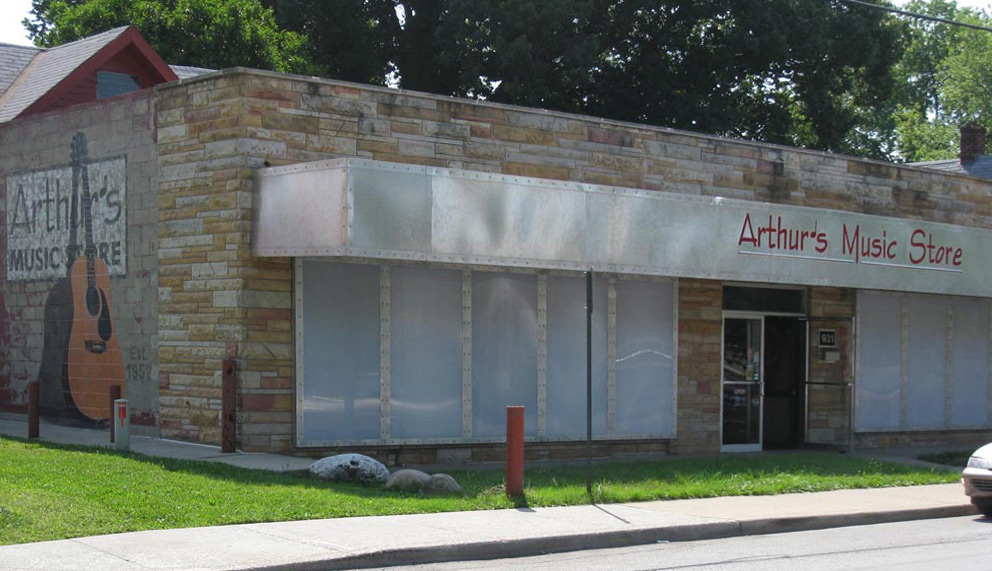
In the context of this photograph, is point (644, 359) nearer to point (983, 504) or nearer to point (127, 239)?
point (983, 504)

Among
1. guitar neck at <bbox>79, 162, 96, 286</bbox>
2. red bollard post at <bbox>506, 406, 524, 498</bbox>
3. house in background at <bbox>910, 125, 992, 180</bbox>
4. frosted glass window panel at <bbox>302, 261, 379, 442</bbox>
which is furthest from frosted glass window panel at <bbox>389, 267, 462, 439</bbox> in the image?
house in background at <bbox>910, 125, 992, 180</bbox>

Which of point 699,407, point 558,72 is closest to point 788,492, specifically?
point 699,407

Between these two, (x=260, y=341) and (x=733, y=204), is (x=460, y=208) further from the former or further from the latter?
(x=733, y=204)

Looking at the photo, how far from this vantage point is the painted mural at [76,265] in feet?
59.3

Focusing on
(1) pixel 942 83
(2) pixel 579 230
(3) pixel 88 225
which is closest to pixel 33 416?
(3) pixel 88 225

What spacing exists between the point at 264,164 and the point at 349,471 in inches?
173

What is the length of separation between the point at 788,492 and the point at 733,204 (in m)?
5.24

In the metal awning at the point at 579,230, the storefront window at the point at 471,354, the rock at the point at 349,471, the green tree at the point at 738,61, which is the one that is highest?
the green tree at the point at 738,61

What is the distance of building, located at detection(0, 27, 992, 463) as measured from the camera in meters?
15.8

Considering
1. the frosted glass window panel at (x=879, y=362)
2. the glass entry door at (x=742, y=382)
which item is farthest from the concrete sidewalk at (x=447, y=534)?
the frosted glass window panel at (x=879, y=362)

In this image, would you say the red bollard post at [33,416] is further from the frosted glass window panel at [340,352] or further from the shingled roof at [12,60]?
the shingled roof at [12,60]

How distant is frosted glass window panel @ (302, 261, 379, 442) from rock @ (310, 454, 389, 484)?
184 centimetres

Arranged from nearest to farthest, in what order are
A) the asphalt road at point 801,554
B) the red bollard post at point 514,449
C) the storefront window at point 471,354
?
the asphalt road at point 801,554, the red bollard post at point 514,449, the storefront window at point 471,354

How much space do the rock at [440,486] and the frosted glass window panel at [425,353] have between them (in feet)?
9.98
